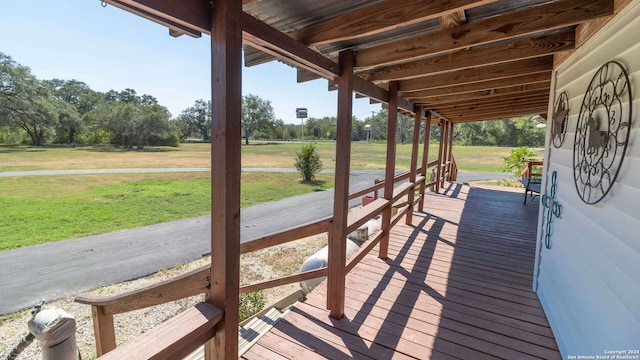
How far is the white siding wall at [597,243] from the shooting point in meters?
1.30

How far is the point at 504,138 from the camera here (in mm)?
41969

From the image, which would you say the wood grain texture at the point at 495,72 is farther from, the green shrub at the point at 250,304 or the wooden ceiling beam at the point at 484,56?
the green shrub at the point at 250,304

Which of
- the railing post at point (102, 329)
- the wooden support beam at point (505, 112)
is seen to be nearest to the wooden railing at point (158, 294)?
the railing post at point (102, 329)

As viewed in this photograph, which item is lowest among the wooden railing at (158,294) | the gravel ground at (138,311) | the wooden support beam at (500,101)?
the gravel ground at (138,311)

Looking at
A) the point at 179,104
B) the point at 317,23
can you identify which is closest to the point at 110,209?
the point at 317,23

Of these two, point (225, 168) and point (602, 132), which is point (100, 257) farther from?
point (602, 132)

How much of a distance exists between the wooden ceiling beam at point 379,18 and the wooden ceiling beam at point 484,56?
3.13ft

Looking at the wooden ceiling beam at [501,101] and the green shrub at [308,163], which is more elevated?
the wooden ceiling beam at [501,101]

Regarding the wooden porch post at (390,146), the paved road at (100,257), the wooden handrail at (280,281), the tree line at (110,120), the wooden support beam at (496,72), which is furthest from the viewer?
the tree line at (110,120)

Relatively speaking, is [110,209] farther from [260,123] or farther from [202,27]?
[260,123]

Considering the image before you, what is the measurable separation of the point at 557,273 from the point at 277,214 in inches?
331

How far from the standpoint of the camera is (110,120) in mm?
33281

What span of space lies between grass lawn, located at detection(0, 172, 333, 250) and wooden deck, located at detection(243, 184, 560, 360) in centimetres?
840

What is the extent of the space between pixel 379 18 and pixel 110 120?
133 ft
